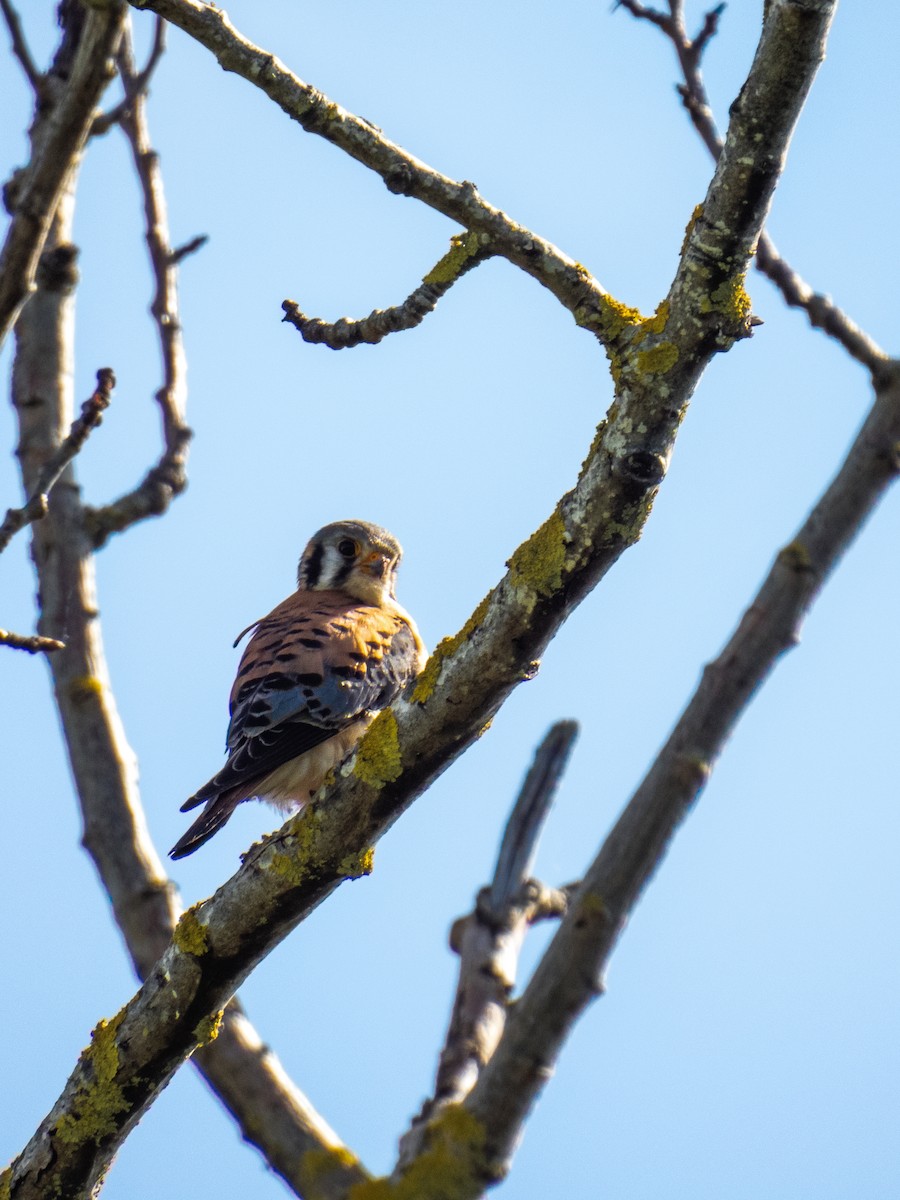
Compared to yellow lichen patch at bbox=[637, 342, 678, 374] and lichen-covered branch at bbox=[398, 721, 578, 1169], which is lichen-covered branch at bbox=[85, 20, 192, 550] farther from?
yellow lichen patch at bbox=[637, 342, 678, 374]

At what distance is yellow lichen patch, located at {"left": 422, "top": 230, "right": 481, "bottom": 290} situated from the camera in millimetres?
3389

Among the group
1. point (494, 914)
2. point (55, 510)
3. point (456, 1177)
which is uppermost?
point (55, 510)

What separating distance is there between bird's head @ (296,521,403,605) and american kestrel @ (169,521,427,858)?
462mm

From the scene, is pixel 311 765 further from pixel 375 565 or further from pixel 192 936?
pixel 192 936

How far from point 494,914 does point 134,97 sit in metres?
3.48

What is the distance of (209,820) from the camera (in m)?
4.98

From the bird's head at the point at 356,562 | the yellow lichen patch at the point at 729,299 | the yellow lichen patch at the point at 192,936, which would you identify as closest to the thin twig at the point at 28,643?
the yellow lichen patch at the point at 192,936

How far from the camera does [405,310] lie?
3506 mm

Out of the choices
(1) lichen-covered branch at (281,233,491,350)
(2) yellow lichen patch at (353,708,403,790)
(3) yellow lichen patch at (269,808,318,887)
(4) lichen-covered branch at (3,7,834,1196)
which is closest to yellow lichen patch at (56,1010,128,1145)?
(4) lichen-covered branch at (3,7,834,1196)

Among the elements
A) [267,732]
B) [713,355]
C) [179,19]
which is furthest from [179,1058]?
[179,19]

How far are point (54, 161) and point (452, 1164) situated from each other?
10.6ft

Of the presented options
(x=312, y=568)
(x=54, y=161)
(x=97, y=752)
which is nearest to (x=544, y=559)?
(x=54, y=161)

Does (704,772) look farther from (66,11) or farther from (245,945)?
(66,11)

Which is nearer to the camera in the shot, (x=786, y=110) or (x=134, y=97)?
(x=786, y=110)
